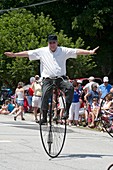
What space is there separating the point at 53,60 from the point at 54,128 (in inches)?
51.3

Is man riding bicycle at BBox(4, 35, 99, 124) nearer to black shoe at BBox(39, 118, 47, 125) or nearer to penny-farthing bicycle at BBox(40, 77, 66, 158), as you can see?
black shoe at BBox(39, 118, 47, 125)

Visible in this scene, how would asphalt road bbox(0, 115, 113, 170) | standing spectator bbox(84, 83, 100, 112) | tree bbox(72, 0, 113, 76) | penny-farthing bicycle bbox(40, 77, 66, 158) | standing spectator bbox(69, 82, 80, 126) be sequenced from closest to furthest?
asphalt road bbox(0, 115, 113, 170) → penny-farthing bicycle bbox(40, 77, 66, 158) → standing spectator bbox(84, 83, 100, 112) → standing spectator bbox(69, 82, 80, 126) → tree bbox(72, 0, 113, 76)

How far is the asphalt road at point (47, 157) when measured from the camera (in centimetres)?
980

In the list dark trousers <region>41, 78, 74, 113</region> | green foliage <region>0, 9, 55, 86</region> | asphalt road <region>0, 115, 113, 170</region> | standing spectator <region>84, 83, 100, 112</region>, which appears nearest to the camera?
asphalt road <region>0, 115, 113, 170</region>

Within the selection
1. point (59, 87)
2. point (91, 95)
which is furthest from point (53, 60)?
point (91, 95)

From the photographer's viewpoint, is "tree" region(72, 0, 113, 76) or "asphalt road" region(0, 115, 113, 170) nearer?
"asphalt road" region(0, 115, 113, 170)

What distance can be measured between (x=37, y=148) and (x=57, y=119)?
4.70ft

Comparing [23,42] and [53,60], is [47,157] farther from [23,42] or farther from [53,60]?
[23,42]

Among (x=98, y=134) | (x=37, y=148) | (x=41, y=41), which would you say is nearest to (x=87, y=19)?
(x=41, y=41)

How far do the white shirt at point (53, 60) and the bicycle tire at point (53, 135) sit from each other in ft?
2.32

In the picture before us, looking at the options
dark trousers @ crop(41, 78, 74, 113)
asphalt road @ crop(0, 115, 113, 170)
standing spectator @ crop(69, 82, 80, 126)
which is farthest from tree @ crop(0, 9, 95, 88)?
dark trousers @ crop(41, 78, 74, 113)

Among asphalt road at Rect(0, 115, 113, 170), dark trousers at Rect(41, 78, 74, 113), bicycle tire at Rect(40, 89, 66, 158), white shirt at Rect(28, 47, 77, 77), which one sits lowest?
asphalt road at Rect(0, 115, 113, 170)

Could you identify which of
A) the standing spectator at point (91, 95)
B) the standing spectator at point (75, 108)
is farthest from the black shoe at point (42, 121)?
the standing spectator at point (75, 108)

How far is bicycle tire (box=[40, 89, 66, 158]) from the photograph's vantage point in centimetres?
1068
